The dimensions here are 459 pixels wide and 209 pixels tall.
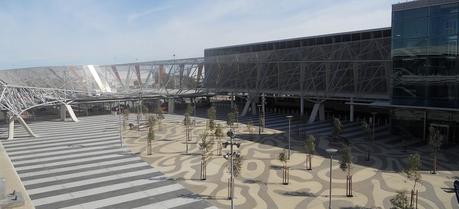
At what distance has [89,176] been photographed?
29297 millimetres

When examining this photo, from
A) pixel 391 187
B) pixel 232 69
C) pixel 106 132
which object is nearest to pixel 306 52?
pixel 232 69

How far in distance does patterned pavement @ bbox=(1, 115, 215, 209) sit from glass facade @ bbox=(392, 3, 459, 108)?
2635 centimetres

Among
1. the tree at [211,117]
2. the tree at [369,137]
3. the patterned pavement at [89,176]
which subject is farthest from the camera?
the tree at [211,117]

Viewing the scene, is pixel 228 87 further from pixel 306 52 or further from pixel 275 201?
pixel 275 201

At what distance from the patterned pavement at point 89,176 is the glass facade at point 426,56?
86.4ft

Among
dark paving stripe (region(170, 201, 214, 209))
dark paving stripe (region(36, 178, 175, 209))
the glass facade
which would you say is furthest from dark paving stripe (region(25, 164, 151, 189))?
the glass facade

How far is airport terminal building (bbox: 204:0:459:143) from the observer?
3812 centimetres

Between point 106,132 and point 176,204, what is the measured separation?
29185mm

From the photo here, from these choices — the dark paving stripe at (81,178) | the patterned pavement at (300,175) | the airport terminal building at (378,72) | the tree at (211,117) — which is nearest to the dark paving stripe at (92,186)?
the patterned pavement at (300,175)

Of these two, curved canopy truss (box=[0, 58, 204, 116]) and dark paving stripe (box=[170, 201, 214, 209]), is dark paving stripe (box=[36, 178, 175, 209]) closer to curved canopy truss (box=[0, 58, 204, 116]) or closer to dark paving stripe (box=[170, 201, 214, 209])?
dark paving stripe (box=[170, 201, 214, 209])

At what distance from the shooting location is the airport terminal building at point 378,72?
38.1 metres

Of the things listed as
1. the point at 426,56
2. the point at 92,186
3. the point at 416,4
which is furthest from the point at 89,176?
the point at 416,4

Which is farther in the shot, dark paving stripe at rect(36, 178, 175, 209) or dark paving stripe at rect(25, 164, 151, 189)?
dark paving stripe at rect(25, 164, 151, 189)

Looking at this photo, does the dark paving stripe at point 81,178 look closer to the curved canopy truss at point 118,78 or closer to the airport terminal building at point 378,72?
the airport terminal building at point 378,72
